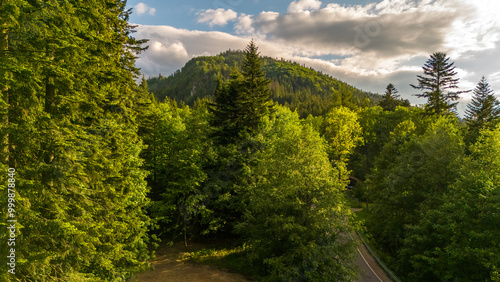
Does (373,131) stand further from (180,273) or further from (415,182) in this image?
(180,273)

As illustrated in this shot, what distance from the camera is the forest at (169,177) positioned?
28.4ft

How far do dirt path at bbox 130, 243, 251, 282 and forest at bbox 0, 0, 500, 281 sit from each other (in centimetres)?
220

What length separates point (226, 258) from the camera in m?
22.8

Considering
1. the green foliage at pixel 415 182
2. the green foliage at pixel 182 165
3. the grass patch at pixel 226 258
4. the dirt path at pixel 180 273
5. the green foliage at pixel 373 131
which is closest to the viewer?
the dirt path at pixel 180 273

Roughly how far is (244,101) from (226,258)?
1409 centimetres

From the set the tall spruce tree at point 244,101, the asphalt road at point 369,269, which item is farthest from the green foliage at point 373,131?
the tall spruce tree at point 244,101

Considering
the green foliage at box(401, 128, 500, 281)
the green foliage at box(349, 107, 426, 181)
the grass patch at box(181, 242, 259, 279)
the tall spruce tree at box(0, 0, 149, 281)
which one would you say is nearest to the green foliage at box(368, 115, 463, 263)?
the green foliage at box(401, 128, 500, 281)

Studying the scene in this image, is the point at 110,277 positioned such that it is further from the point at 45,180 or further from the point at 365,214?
the point at 365,214

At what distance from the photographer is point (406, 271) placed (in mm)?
22125

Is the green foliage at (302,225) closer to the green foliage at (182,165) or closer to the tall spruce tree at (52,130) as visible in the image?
the green foliage at (182,165)

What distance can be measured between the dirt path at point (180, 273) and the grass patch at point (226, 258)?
63 cm

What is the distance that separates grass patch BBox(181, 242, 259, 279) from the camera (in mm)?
20969

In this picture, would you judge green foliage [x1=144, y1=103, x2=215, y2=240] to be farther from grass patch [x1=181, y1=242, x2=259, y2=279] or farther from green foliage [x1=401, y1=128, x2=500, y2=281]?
green foliage [x1=401, y1=128, x2=500, y2=281]

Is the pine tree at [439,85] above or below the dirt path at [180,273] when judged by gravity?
above
